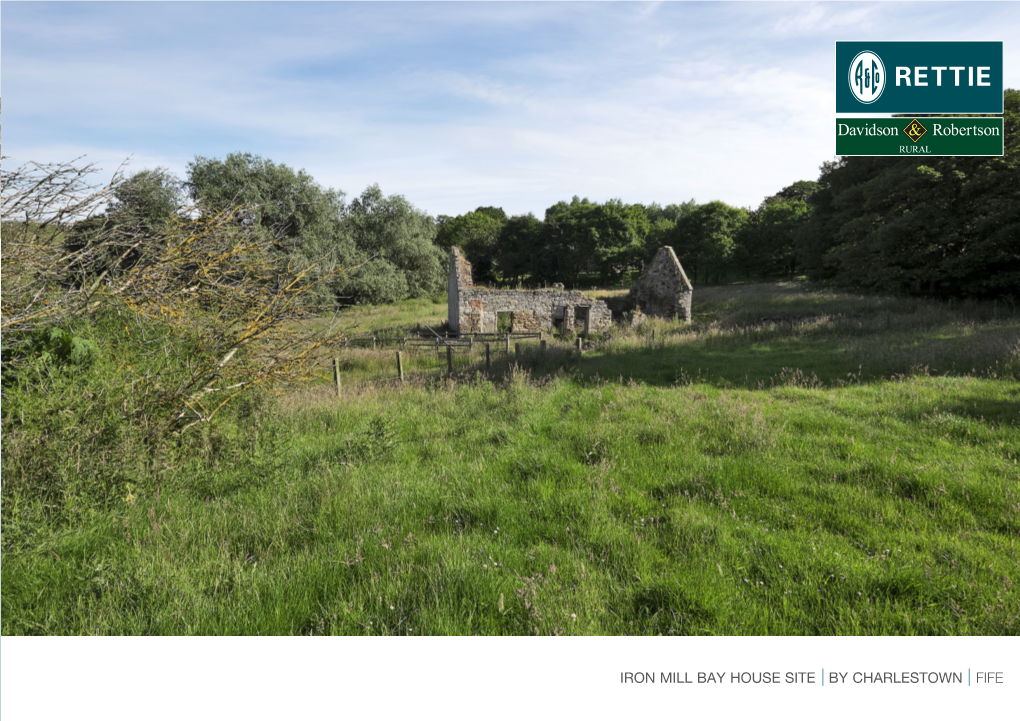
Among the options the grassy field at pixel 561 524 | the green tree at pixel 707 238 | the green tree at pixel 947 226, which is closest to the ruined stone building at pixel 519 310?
the green tree at pixel 947 226

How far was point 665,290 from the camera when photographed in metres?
23.2

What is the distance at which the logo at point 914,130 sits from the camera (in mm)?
10265

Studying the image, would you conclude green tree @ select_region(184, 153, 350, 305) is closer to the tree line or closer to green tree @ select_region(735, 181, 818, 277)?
the tree line

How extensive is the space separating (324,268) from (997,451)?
31.0 ft

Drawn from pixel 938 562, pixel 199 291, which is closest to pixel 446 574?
pixel 938 562

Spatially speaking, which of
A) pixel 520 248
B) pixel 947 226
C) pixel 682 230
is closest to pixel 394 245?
pixel 520 248

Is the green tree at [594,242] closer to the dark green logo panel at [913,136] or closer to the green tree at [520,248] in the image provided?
the green tree at [520,248]

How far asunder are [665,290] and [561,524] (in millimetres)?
21061

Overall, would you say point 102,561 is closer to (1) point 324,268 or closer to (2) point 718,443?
(1) point 324,268

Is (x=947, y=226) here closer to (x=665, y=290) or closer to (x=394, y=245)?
(x=665, y=290)

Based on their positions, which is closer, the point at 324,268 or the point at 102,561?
the point at 102,561

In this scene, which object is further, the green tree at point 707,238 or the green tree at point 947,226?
the green tree at point 707,238

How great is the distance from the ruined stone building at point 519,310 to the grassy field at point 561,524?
49.1ft

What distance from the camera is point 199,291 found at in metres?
5.85
